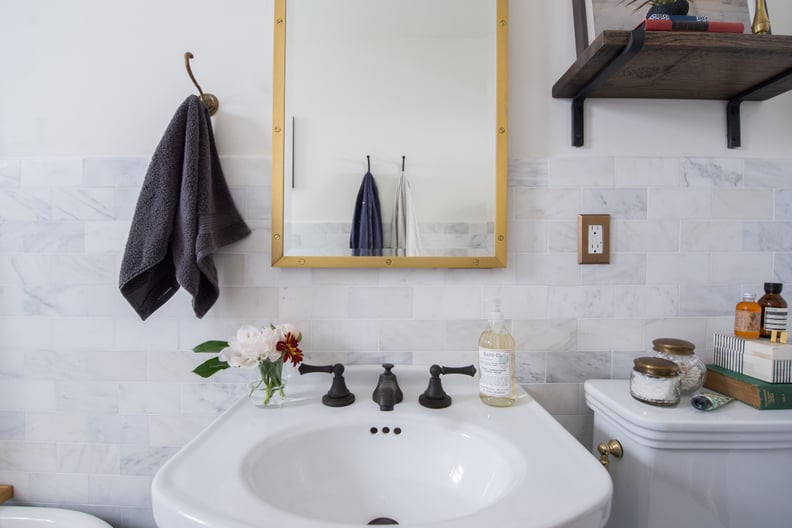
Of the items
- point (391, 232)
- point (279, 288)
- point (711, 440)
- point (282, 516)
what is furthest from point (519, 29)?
point (282, 516)

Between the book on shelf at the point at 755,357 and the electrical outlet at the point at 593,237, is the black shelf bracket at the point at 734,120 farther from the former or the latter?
the book on shelf at the point at 755,357

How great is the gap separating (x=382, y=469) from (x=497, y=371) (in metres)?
0.30

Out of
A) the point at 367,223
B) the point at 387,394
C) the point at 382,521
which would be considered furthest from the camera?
the point at 367,223

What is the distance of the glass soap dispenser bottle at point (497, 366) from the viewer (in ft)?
2.64

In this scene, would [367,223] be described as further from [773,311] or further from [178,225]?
[773,311]

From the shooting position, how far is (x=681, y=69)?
85 cm

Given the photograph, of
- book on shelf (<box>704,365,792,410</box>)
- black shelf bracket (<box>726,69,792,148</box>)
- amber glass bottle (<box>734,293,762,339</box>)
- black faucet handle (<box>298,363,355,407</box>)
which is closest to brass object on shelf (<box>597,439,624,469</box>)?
book on shelf (<box>704,365,792,410</box>)

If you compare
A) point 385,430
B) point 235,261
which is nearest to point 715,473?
point 385,430

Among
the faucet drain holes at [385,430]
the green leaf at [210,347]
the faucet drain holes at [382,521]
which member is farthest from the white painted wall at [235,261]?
the faucet drain holes at [382,521]

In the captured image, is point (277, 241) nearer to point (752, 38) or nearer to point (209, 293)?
point (209, 293)

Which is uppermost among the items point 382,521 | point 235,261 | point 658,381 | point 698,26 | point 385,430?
point 698,26

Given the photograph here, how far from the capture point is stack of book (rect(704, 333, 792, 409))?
0.77m

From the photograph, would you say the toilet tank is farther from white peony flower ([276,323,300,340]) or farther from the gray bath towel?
the gray bath towel

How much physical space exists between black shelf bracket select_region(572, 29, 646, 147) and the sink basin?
0.66 meters
